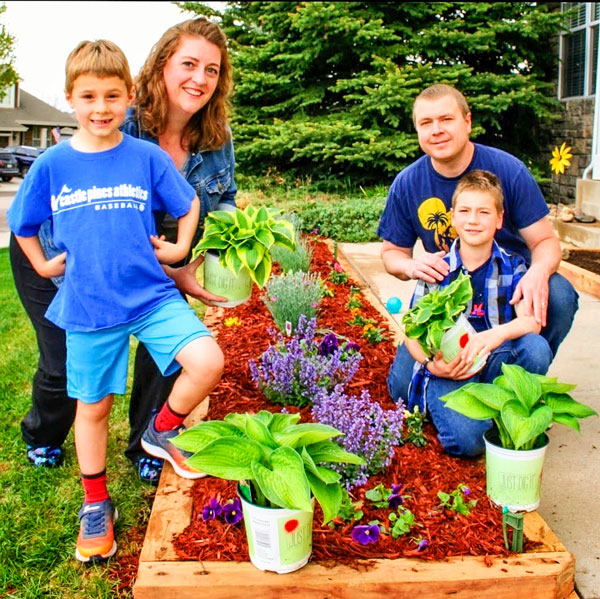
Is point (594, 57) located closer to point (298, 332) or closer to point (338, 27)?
point (338, 27)

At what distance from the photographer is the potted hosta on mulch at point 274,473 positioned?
5.74 feet

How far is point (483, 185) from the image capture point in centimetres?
269

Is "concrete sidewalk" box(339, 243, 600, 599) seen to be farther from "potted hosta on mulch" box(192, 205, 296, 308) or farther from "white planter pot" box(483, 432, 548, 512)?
"potted hosta on mulch" box(192, 205, 296, 308)

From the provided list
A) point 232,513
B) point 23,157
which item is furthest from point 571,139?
point 23,157

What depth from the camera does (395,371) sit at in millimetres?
3051

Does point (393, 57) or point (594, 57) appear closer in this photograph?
point (594, 57)

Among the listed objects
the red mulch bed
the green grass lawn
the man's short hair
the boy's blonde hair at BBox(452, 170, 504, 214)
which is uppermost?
the man's short hair

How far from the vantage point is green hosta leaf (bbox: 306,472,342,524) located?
1799 mm

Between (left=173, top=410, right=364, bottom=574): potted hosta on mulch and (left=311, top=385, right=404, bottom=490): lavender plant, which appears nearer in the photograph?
(left=173, top=410, right=364, bottom=574): potted hosta on mulch

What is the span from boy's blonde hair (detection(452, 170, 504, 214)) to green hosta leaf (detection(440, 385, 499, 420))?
885 millimetres

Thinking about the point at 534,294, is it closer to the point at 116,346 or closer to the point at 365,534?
the point at 365,534

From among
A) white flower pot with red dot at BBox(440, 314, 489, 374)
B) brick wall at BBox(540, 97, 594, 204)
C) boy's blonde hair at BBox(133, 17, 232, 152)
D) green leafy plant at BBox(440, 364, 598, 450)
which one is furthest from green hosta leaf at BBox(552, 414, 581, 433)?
brick wall at BBox(540, 97, 594, 204)

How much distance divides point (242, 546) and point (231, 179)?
5.90ft

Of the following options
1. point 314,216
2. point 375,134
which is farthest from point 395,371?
point 375,134
